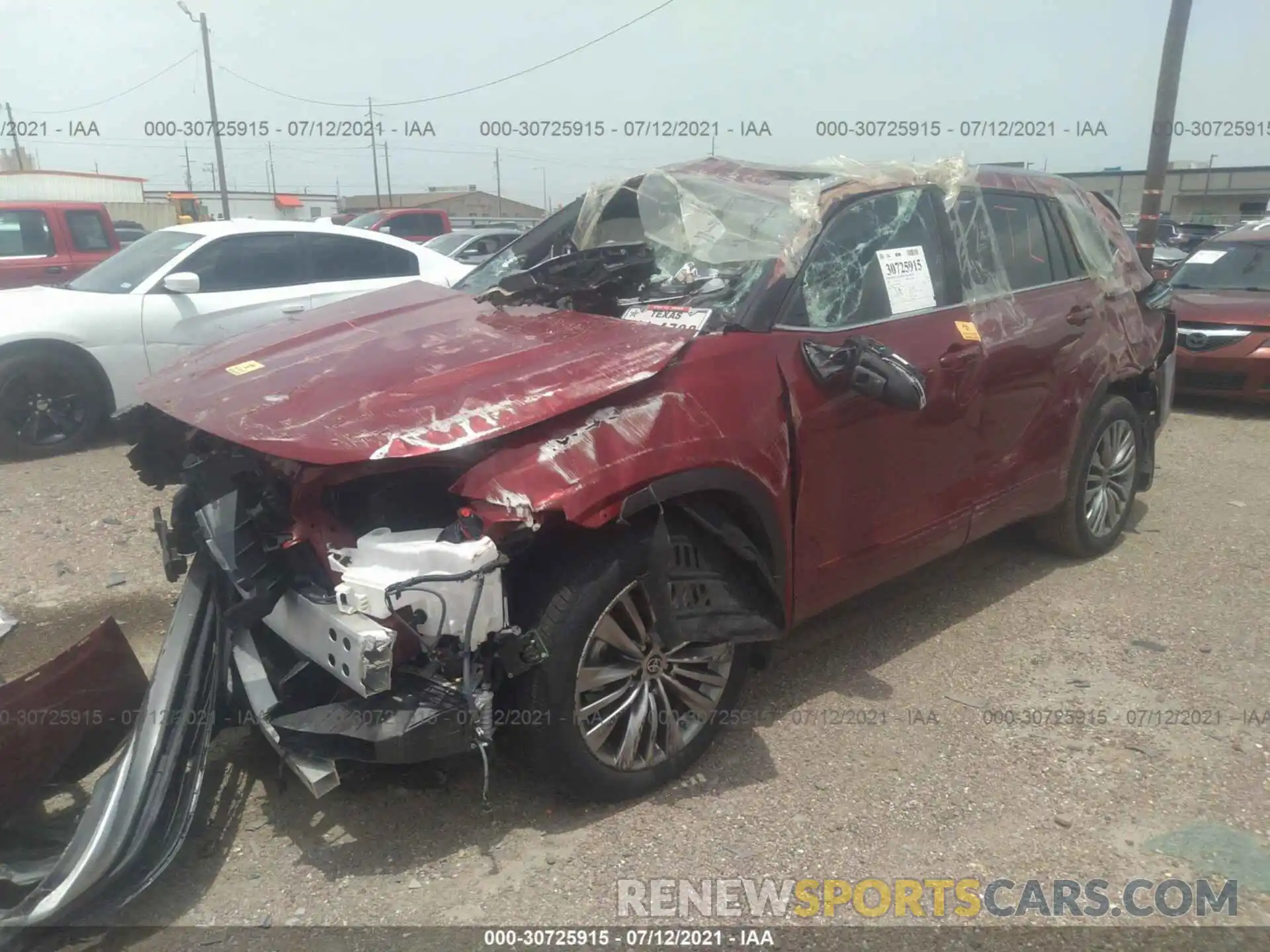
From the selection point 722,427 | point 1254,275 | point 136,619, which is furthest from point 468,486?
point 1254,275

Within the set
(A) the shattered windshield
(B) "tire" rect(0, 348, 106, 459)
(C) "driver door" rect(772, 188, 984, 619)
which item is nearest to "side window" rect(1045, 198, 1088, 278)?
(A) the shattered windshield

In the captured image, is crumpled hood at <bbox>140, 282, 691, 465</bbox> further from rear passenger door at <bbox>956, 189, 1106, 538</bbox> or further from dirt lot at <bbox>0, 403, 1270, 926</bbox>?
rear passenger door at <bbox>956, 189, 1106, 538</bbox>

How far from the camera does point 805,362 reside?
314 centimetres

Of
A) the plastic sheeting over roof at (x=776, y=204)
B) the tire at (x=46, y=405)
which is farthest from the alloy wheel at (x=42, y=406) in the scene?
the plastic sheeting over roof at (x=776, y=204)

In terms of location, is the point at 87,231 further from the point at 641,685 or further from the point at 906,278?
the point at 641,685

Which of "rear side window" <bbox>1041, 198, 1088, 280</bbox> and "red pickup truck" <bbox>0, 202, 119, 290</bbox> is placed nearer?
"rear side window" <bbox>1041, 198, 1088, 280</bbox>

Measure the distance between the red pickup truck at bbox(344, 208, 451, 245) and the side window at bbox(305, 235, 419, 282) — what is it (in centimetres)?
1155

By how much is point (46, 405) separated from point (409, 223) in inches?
561

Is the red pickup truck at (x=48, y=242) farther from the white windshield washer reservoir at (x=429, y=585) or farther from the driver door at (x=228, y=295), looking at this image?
the white windshield washer reservoir at (x=429, y=585)

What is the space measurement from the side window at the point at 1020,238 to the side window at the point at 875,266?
507mm

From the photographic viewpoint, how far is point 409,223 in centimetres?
2000

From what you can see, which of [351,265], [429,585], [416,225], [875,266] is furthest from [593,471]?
[416,225]

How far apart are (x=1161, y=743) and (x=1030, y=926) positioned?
1185 mm

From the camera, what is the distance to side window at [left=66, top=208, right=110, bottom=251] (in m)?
9.79
